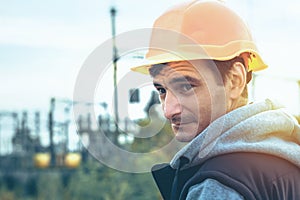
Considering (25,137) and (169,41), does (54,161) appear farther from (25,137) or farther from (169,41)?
(169,41)

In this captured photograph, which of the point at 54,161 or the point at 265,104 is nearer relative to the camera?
the point at 265,104

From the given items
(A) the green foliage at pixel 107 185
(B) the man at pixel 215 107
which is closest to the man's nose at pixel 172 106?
(B) the man at pixel 215 107

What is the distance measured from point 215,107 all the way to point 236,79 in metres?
0.05

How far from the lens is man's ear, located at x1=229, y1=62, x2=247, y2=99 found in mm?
846

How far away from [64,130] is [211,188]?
4.62 meters

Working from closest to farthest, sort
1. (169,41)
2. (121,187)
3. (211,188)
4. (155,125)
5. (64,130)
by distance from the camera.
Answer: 1. (211,188)
2. (169,41)
3. (155,125)
4. (64,130)
5. (121,187)

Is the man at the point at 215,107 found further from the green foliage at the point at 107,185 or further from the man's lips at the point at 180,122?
the green foliage at the point at 107,185

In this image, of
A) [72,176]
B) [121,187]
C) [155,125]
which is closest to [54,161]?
[72,176]

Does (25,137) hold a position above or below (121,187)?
above

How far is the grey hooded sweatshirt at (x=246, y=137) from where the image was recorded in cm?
78

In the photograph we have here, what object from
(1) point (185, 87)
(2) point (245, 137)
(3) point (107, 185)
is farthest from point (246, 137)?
(3) point (107, 185)

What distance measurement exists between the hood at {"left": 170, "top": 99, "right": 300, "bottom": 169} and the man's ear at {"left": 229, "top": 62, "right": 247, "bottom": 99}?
30 mm

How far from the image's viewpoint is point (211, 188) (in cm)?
73

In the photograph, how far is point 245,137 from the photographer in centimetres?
79
